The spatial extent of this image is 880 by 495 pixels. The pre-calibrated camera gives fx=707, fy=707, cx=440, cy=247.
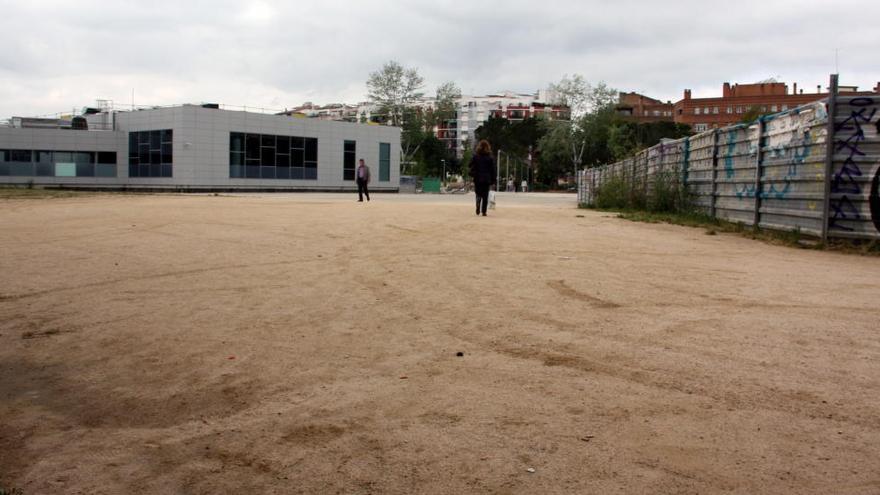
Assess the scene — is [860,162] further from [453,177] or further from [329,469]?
[453,177]

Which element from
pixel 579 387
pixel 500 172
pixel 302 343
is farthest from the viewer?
pixel 500 172

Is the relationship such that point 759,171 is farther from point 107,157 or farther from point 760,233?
point 107,157

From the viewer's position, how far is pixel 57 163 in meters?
56.5

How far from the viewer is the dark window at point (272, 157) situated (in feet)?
177

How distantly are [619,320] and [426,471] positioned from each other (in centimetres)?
290

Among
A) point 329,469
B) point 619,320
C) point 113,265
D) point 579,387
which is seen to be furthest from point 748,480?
point 113,265

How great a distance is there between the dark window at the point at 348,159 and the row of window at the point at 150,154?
1427 centimetres

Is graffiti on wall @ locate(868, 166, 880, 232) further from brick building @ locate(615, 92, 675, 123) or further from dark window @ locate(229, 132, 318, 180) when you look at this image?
brick building @ locate(615, 92, 675, 123)

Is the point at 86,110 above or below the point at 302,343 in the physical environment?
above

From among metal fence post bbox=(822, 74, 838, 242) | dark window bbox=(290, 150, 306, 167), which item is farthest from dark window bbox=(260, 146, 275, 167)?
metal fence post bbox=(822, 74, 838, 242)

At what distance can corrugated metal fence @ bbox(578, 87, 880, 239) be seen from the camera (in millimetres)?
10125

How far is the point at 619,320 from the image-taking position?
5.26 m

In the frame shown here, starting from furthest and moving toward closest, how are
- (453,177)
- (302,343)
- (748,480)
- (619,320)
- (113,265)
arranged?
(453,177) < (113,265) < (619,320) < (302,343) < (748,480)

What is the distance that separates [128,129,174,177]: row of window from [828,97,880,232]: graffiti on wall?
5019 cm
